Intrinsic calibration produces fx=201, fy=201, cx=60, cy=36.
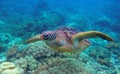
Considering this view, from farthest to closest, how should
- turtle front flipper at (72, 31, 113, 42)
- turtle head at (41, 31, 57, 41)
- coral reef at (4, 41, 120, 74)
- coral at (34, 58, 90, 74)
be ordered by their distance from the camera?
coral reef at (4, 41, 120, 74), coral at (34, 58, 90, 74), turtle head at (41, 31, 57, 41), turtle front flipper at (72, 31, 113, 42)

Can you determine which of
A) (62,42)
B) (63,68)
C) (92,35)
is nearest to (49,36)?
(62,42)

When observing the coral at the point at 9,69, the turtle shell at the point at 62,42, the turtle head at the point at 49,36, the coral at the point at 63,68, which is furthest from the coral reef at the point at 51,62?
the turtle head at the point at 49,36

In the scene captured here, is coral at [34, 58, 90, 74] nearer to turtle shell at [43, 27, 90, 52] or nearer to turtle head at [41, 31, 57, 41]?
turtle shell at [43, 27, 90, 52]

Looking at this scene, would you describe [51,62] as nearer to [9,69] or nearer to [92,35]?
[9,69]

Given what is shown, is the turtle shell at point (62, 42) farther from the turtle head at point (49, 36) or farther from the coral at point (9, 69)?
the coral at point (9, 69)

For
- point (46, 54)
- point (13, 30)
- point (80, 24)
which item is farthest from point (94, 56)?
point (80, 24)

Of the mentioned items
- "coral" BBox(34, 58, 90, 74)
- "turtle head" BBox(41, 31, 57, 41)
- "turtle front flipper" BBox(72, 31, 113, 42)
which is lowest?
"coral" BBox(34, 58, 90, 74)

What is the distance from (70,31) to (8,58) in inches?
123

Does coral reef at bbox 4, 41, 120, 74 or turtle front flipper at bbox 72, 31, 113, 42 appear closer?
turtle front flipper at bbox 72, 31, 113, 42

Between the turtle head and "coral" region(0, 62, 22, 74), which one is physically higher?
the turtle head

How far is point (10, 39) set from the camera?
11828 mm

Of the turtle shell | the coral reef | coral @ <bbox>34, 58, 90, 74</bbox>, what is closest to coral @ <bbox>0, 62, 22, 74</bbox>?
the coral reef

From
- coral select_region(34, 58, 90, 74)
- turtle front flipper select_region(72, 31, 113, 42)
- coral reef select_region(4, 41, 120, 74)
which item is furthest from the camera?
coral reef select_region(4, 41, 120, 74)

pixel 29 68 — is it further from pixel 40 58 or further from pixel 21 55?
pixel 21 55
